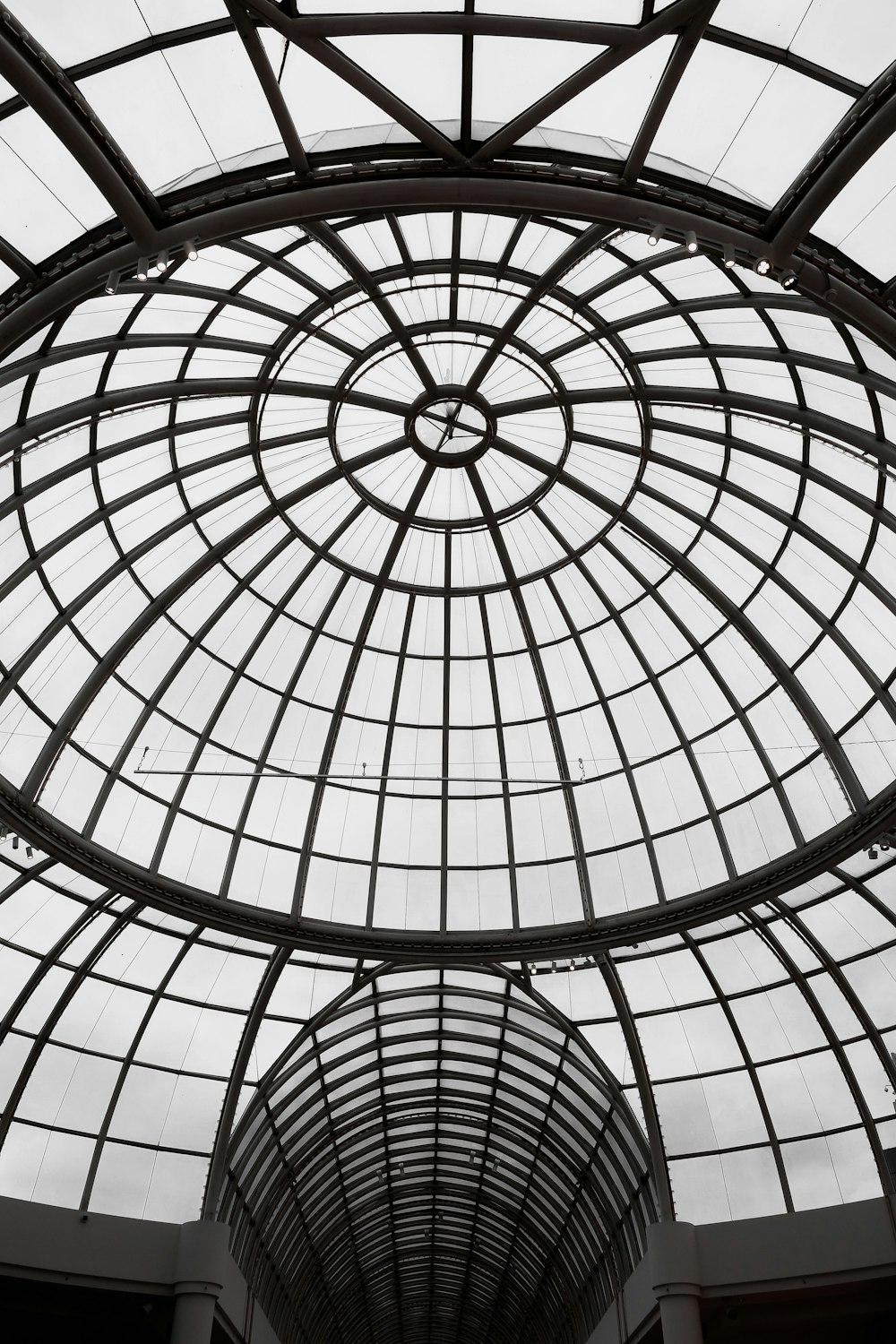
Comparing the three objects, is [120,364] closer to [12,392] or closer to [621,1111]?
[12,392]

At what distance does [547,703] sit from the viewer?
3122cm

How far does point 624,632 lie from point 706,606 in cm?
232

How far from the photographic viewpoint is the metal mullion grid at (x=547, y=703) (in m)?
28.9

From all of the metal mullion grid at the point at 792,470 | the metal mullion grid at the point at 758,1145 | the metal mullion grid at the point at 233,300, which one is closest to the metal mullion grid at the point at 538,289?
the metal mullion grid at the point at 233,300

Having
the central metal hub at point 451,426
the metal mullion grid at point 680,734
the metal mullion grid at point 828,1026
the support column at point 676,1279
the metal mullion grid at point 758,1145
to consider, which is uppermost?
the central metal hub at point 451,426

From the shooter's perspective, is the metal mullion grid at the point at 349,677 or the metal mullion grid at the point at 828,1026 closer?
the metal mullion grid at the point at 349,677

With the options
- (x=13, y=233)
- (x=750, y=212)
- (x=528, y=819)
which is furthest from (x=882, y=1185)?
(x=13, y=233)

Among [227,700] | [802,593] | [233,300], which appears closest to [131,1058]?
[227,700]

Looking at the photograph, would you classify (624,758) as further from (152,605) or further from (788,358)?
(152,605)

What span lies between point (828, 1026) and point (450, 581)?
17.2 meters

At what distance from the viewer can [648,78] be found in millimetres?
15961

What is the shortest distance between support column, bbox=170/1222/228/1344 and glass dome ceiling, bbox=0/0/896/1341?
117 centimetres

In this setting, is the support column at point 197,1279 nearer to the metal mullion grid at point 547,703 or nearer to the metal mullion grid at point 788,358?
the metal mullion grid at point 547,703

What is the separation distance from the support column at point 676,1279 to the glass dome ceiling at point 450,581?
1.02 meters
